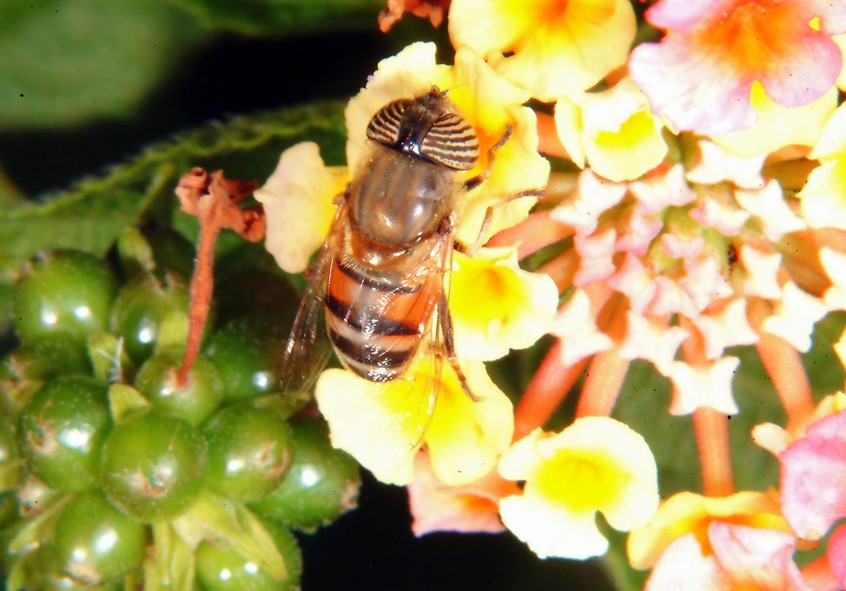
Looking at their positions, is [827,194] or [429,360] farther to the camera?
[429,360]

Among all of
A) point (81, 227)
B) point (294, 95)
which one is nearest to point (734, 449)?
point (294, 95)

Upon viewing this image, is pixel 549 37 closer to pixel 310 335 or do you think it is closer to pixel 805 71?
pixel 805 71

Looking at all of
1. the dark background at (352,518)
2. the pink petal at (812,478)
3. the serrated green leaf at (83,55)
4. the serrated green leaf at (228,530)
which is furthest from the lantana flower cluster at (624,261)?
the serrated green leaf at (83,55)

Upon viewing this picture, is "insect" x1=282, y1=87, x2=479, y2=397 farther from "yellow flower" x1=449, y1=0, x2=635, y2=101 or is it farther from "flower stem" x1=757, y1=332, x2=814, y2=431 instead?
"flower stem" x1=757, y1=332, x2=814, y2=431

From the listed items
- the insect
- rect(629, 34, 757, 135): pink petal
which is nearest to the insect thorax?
the insect

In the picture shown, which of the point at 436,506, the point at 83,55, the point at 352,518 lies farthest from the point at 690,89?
the point at 83,55

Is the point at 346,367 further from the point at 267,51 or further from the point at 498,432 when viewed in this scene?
the point at 267,51
